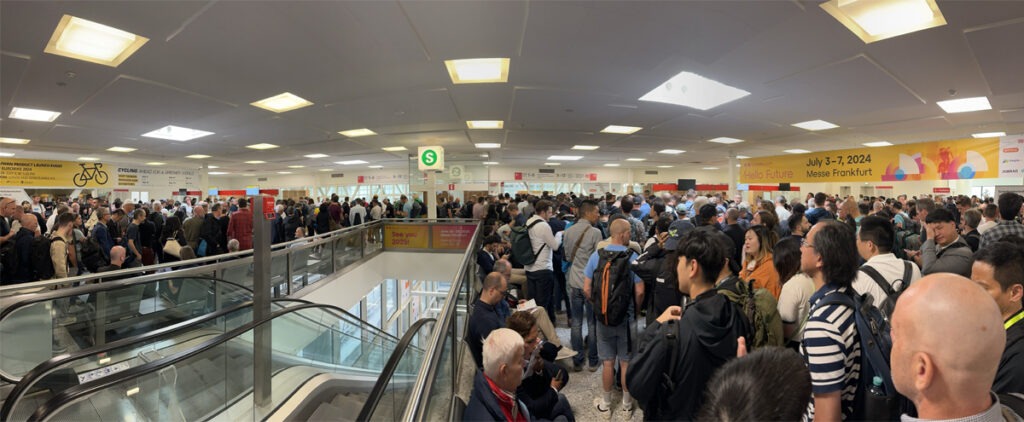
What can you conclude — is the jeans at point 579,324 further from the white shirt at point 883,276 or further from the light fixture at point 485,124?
the light fixture at point 485,124

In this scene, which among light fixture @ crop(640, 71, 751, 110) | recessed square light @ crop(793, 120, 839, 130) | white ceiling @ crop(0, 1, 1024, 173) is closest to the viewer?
white ceiling @ crop(0, 1, 1024, 173)

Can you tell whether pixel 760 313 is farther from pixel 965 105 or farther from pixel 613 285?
pixel 965 105

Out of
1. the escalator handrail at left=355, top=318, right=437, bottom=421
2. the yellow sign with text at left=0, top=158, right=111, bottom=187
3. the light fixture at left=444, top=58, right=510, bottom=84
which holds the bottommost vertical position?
the escalator handrail at left=355, top=318, right=437, bottom=421

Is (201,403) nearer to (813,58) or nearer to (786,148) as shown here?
(813,58)

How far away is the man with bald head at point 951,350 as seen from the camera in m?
0.82

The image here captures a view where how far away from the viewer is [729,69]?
4.44m

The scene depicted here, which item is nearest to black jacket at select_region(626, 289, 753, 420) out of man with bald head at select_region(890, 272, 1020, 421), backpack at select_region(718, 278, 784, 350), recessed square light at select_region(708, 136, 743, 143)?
Answer: backpack at select_region(718, 278, 784, 350)

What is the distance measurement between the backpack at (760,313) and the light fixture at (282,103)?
5.97m

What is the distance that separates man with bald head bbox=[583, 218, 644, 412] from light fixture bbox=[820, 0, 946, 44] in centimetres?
243

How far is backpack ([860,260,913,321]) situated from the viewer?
184 cm

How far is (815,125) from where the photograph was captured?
7.79 metres

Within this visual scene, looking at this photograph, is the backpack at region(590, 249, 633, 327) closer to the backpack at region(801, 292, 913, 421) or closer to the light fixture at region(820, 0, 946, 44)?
the backpack at region(801, 292, 913, 421)

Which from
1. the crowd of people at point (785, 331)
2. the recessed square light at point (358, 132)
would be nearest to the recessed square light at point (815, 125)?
the crowd of people at point (785, 331)

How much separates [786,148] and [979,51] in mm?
8568
